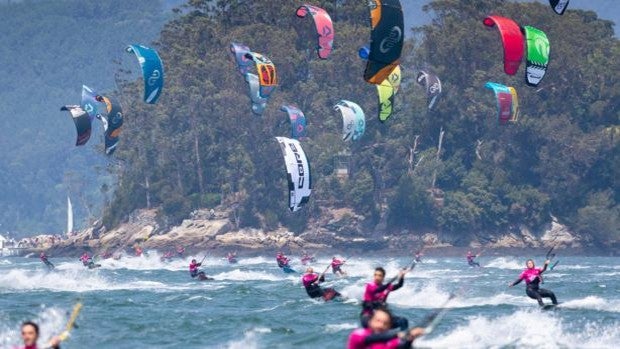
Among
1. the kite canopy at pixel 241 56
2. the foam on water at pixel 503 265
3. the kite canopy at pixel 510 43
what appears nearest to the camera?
the kite canopy at pixel 510 43

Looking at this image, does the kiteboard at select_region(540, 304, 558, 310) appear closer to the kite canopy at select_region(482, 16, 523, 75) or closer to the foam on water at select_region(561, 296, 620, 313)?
the foam on water at select_region(561, 296, 620, 313)

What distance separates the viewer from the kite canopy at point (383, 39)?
4875cm

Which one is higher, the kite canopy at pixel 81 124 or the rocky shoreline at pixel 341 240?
the kite canopy at pixel 81 124

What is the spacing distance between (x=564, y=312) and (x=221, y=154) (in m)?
67.1

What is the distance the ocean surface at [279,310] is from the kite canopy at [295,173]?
3390 mm

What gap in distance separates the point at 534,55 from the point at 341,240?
121ft

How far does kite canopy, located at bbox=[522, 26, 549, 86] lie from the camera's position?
6519cm

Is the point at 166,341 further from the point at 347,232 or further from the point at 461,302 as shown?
the point at 347,232

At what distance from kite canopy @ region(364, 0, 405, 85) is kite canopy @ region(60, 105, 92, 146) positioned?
30.9 meters

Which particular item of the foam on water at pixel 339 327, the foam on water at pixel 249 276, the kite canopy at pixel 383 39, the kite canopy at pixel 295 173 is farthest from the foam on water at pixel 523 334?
the kite canopy at pixel 295 173

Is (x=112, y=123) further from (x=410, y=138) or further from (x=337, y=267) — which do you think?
(x=337, y=267)

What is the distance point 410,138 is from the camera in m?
104

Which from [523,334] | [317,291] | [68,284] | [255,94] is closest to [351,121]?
[255,94]

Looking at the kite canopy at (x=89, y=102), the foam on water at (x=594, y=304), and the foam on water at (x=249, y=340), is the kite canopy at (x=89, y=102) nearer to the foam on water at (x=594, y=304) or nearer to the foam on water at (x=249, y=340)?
the foam on water at (x=594, y=304)
